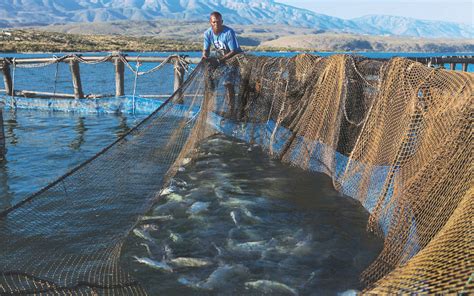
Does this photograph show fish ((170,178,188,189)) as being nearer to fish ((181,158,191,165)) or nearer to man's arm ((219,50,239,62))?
fish ((181,158,191,165))

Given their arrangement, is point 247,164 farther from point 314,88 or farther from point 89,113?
point 89,113

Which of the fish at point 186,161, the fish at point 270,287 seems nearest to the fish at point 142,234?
the fish at point 270,287

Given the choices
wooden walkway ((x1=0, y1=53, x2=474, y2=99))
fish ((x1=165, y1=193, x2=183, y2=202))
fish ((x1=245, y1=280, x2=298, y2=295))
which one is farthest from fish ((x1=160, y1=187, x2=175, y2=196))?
wooden walkway ((x1=0, y1=53, x2=474, y2=99))

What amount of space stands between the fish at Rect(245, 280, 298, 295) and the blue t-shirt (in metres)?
6.34

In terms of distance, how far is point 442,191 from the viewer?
3.69 meters

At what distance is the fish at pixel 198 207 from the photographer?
663cm

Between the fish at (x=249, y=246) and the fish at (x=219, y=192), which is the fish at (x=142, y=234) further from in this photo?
the fish at (x=219, y=192)

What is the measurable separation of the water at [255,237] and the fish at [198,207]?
0.01 m

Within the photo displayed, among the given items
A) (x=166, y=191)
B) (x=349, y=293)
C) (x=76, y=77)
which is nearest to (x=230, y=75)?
(x=166, y=191)

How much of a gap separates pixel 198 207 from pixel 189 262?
5.67ft

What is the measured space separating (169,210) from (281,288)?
2.57 meters

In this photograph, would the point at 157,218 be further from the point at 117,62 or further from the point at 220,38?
the point at 117,62

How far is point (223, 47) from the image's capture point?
10.2 meters

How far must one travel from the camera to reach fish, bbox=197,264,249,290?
4633mm
